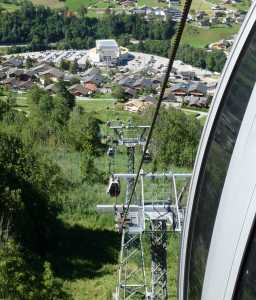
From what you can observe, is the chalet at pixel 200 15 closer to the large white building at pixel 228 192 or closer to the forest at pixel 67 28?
Result: the forest at pixel 67 28

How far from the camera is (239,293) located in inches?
41.5

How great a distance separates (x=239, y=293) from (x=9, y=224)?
7.91 meters

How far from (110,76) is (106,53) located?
5.27m

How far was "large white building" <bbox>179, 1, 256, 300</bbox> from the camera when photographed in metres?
1.02

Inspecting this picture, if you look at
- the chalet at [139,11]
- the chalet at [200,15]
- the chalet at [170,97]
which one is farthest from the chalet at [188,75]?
the chalet at [139,11]

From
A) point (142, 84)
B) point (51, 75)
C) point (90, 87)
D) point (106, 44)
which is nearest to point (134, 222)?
point (90, 87)

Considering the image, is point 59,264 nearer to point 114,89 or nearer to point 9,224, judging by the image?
point 9,224

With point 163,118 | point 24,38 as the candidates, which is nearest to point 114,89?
point 163,118

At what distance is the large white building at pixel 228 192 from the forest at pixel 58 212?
15.8 ft

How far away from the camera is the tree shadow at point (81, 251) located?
29.8 ft

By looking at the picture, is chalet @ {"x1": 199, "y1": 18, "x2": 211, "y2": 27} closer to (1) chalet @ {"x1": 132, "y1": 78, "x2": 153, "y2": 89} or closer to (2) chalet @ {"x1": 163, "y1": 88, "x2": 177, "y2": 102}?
(1) chalet @ {"x1": 132, "y1": 78, "x2": 153, "y2": 89}

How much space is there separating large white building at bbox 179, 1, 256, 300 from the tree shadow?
305 inches

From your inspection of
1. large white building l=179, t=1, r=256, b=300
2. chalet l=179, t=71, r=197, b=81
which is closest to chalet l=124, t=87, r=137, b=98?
chalet l=179, t=71, r=197, b=81

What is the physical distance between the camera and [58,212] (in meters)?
11.3
